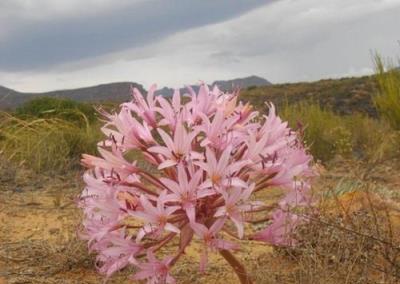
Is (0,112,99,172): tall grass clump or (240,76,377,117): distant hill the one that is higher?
(0,112,99,172): tall grass clump

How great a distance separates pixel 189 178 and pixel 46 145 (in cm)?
763

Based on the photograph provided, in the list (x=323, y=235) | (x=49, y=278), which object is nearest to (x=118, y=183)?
(x=323, y=235)

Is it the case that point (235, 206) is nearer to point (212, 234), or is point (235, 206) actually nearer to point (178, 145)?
point (212, 234)

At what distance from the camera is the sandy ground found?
389 cm

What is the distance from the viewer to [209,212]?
2.29m

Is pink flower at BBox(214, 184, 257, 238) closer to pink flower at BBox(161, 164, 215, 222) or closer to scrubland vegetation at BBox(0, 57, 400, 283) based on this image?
pink flower at BBox(161, 164, 215, 222)

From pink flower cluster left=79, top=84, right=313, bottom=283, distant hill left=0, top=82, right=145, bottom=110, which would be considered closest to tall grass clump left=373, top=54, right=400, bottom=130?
distant hill left=0, top=82, right=145, bottom=110

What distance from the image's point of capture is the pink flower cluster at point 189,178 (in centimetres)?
221

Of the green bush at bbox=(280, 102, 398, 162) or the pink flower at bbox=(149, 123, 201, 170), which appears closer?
the pink flower at bbox=(149, 123, 201, 170)

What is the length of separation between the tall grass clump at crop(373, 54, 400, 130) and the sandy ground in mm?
4261

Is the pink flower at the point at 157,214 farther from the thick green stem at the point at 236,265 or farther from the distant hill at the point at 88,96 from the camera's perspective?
the distant hill at the point at 88,96

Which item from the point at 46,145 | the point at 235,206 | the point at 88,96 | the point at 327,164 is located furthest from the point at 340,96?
the point at 235,206

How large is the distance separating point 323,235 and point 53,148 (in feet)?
21.1

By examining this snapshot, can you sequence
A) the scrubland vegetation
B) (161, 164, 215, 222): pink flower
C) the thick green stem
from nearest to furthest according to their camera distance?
(161, 164, 215, 222): pink flower, the thick green stem, the scrubland vegetation
